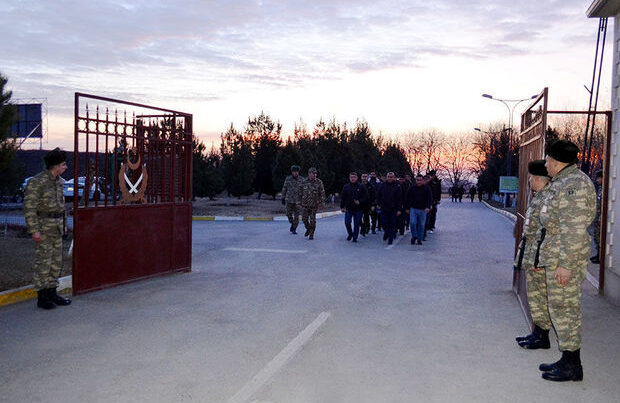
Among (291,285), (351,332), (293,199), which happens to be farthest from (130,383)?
(293,199)

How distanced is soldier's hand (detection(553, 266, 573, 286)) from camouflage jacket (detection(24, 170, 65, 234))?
18.9 feet

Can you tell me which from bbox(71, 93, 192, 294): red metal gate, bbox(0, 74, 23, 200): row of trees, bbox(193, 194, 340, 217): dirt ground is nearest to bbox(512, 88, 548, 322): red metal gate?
bbox(71, 93, 192, 294): red metal gate

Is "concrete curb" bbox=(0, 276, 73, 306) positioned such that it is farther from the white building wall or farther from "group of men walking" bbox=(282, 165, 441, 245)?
"group of men walking" bbox=(282, 165, 441, 245)

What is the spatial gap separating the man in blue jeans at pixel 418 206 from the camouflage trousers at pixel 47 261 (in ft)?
30.9

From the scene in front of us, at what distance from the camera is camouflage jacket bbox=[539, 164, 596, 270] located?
193 inches

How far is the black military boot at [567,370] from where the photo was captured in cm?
493

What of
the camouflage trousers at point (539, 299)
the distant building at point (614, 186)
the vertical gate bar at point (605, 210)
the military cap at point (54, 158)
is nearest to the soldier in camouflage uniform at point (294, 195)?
the vertical gate bar at point (605, 210)

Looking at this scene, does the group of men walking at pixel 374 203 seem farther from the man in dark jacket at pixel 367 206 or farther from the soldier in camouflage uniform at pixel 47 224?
the soldier in camouflage uniform at pixel 47 224

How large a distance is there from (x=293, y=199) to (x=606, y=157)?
982 centimetres

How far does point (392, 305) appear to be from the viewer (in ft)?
25.7

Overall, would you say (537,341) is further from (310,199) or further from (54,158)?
(310,199)

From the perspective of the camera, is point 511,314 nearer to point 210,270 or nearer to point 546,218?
point 546,218

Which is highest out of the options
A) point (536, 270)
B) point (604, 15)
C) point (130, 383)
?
point (604, 15)

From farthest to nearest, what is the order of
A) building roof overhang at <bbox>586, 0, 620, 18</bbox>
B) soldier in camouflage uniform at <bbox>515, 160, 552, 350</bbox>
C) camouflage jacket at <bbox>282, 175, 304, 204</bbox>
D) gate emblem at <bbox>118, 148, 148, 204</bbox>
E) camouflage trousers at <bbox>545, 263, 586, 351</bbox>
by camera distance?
1. camouflage jacket at <bbox>282, 175, 304, 204</bbox>
2. gate emblem at <bbox>118, 148, 148, 204</bbox>
3. building roof overhang at <bbox>586, 0, 620, 18</bbox>
4. soldier in camouflage uniform at <bbox>515, 160, 552, 350</bbox>
5. camouflage trousers at <bbox>545, 263, 586, 351</bbox>
